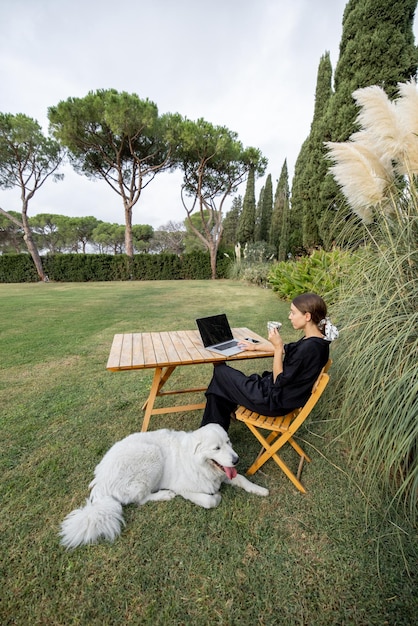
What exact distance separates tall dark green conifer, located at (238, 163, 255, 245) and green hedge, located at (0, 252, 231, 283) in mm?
4550

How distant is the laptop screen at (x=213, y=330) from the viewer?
2.54m

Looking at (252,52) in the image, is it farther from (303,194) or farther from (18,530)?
(18,530)

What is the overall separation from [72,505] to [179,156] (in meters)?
20.2

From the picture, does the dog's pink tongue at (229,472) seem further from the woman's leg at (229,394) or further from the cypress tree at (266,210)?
the cypress tree at (266,210)

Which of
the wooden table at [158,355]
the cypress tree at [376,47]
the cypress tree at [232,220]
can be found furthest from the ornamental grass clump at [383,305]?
the cypress tree at [232,220]

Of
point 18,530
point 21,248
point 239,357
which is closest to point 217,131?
point 239,357

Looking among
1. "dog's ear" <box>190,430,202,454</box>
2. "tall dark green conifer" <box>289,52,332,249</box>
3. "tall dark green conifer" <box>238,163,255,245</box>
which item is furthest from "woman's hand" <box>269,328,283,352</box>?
"tall dark green conifer" <box>238,163,255,245</box>

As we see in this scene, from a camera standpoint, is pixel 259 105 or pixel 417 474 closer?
pixel 417 474

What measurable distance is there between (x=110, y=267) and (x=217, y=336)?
16999mm

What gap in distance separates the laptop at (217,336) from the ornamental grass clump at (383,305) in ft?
3.09

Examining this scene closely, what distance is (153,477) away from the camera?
176 centimetres

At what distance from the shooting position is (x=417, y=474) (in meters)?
1.42

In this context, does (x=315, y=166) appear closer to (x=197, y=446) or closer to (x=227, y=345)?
(x=227, y=345)

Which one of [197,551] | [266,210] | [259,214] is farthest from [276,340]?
[259,214]
